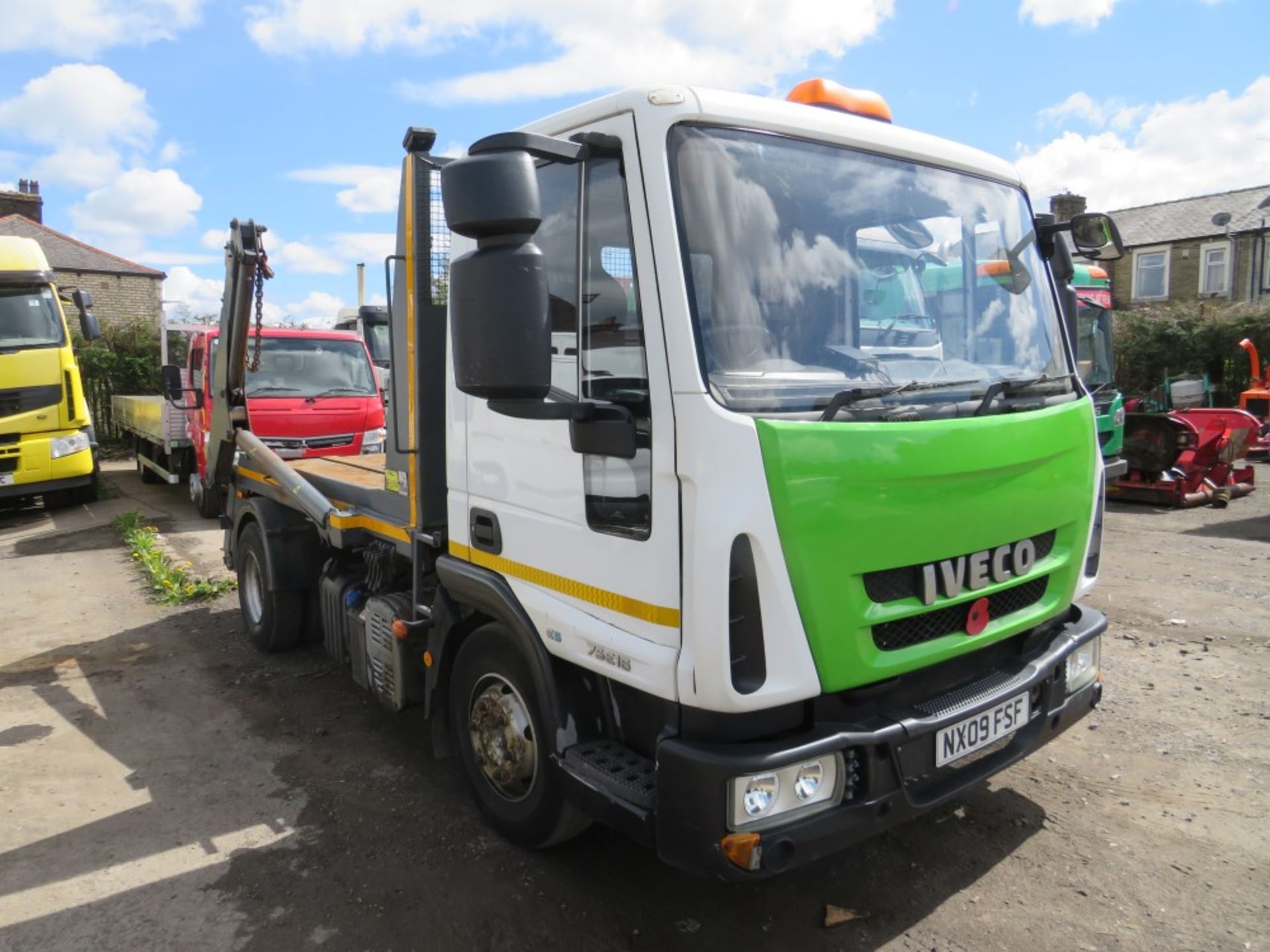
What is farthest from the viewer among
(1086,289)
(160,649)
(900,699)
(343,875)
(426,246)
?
(1086,289)

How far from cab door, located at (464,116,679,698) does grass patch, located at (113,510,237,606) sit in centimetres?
523

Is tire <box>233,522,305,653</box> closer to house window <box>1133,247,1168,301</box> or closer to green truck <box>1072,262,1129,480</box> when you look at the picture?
green truck <box>1072,262,1129,480</box>

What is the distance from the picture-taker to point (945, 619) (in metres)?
2.74

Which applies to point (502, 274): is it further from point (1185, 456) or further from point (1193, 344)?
point (1193, 344)

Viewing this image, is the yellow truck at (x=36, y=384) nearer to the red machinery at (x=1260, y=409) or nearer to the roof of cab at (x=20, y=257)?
the roof of cab at (x=20, y=257)

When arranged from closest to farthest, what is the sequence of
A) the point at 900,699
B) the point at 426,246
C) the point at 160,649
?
1. the point at 900,699
2. the point at 426,246
3. the point at 160,649

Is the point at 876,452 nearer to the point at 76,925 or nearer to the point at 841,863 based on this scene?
the point at 841,863

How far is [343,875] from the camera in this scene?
126 inches

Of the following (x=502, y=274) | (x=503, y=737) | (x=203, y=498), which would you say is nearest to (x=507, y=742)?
(x=503, y=737)

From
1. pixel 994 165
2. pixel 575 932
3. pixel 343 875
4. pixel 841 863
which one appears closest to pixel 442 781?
pixel 343 875

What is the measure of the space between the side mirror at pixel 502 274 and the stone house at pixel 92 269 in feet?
101

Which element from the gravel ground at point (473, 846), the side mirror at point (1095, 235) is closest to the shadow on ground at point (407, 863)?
the gravel ground at point (473, 846)

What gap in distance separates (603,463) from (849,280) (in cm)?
94

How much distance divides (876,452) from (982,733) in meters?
1.01
